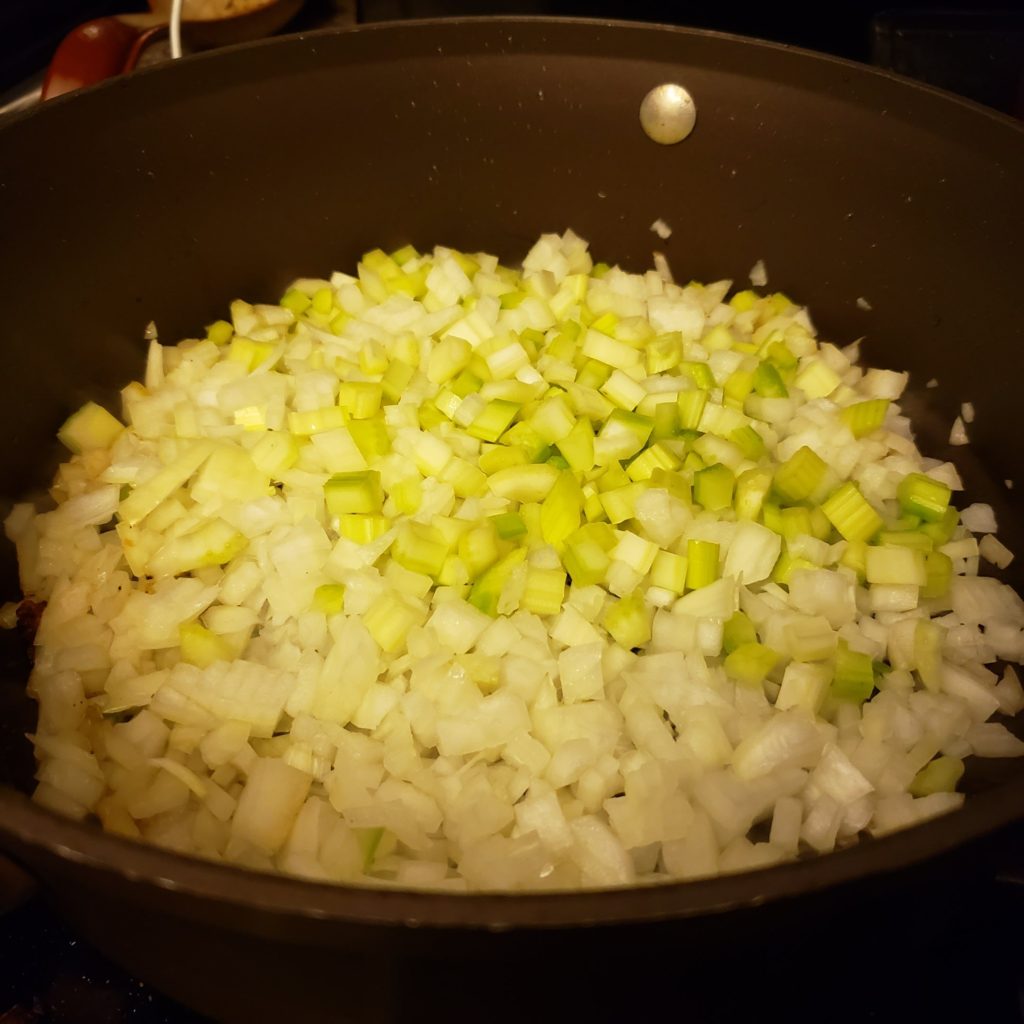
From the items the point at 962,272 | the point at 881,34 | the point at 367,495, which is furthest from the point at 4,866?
the point at 881,34

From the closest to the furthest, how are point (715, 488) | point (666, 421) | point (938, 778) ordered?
point (938, 778) → point (715, 488) → point (666, 421)

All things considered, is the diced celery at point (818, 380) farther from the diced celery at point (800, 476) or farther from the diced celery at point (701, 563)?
the diced celery at point (701, 563)

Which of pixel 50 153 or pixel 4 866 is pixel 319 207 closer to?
pixel 50 153

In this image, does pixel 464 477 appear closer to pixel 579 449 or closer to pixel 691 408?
pixel 579 449

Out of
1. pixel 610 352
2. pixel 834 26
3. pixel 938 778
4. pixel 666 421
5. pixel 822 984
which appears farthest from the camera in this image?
pixel 834 26

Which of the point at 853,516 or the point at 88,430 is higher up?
the point at 88,430

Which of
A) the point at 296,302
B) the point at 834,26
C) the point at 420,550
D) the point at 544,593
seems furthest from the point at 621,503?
the point at 834,26
